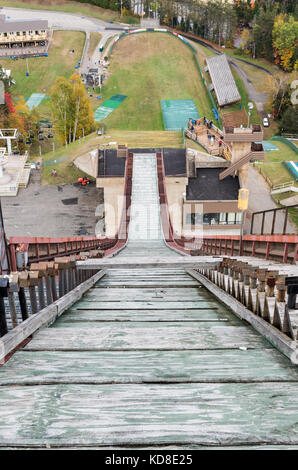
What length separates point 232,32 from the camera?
66.8 meters

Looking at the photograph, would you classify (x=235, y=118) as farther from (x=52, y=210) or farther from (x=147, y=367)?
(x=147, y=367)

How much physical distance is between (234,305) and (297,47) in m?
63.7

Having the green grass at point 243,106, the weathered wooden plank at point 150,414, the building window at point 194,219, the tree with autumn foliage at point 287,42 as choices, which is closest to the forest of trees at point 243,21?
the tree with autumn foliage at point 287,42

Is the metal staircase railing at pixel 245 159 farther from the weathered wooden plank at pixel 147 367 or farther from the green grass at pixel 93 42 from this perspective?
the green grass at pixel 93 42

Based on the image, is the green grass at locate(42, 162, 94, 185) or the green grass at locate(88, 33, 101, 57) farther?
the green grass at locate(88, 33, 101, 57)

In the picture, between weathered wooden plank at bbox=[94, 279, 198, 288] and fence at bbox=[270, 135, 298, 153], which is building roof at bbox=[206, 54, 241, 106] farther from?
weathered wooden plank at bbox=[94, 279, 198, 288]

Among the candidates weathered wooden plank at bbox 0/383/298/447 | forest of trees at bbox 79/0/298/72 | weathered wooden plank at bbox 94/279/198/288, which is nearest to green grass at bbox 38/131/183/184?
weathered wooden plank at bbox 94/279/198/288

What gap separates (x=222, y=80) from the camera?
50.8 m

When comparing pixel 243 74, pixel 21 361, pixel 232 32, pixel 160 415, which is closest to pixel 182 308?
pixel 21 361

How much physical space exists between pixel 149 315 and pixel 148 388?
169 cm

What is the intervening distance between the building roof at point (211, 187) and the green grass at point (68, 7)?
184 feet

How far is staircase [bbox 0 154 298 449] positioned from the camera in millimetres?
1533

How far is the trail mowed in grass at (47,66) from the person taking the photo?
1987 inches

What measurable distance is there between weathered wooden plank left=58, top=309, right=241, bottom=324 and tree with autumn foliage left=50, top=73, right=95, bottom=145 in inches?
1486
